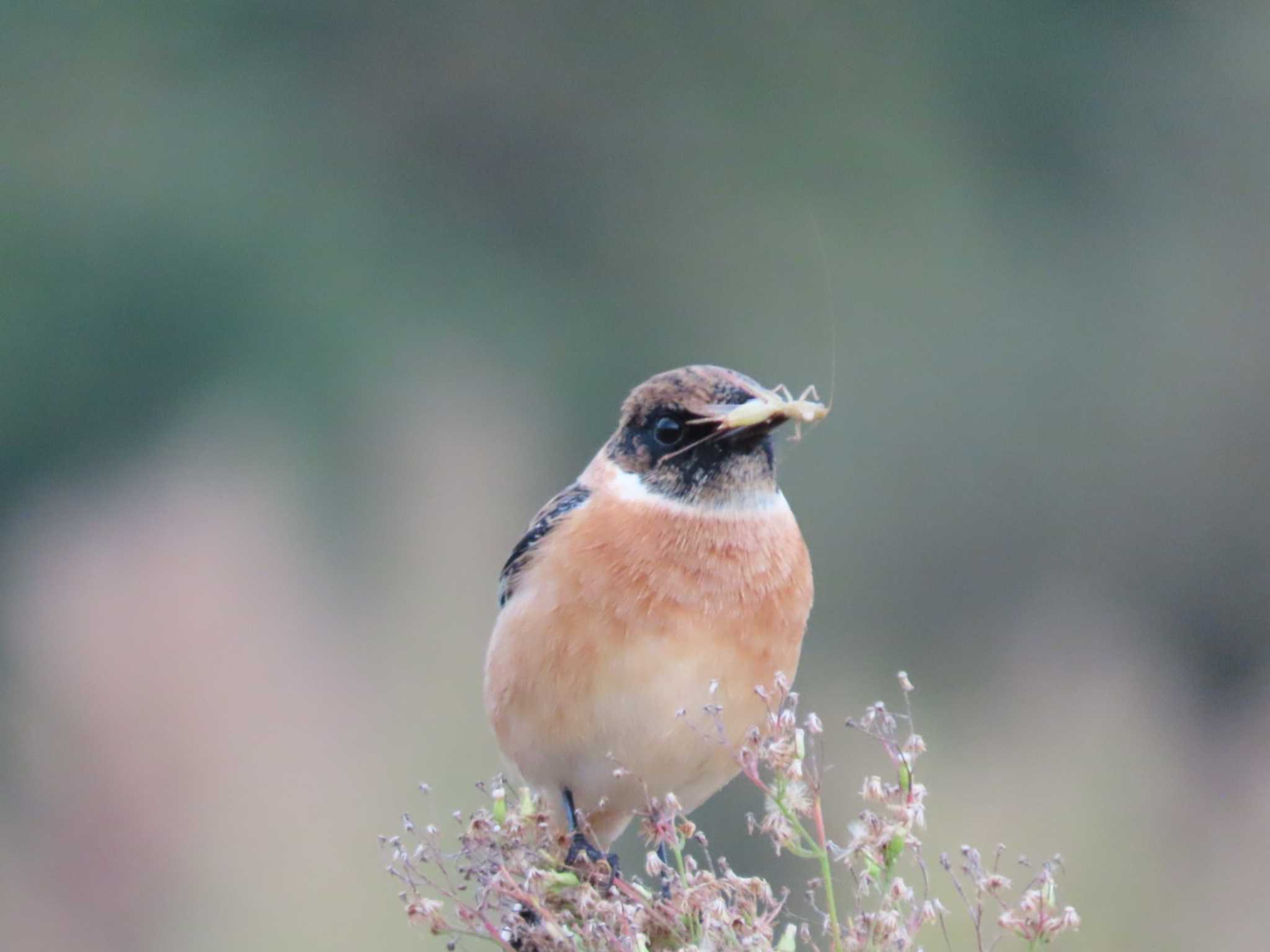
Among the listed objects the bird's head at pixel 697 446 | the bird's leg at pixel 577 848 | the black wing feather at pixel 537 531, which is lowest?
the bird's leg at pixel 577 848

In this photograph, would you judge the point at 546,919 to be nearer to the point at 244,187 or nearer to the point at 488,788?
the point at 488,788

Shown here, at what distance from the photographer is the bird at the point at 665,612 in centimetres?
173

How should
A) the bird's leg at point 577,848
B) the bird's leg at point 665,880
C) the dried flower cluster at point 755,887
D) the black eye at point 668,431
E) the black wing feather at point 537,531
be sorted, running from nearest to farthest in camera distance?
the dried flower cluster at point 755,887, the bird's leg at point 665,880, the bird's leg at point 577,848, the black eye at point 668,431, the black wing feather at point 537,531

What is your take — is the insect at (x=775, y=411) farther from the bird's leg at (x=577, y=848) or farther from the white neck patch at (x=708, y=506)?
the bird's leg at (x=577, y=848)

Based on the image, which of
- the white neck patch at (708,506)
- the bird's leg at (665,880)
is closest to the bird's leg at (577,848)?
the bird's leg at (665,880)

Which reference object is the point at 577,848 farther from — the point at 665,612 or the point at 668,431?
the point at 668,431

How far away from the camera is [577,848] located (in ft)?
5.87

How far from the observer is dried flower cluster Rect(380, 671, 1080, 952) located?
1.08 metres

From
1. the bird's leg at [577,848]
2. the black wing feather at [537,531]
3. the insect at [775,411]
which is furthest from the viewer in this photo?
the black wing feather at [537,531]

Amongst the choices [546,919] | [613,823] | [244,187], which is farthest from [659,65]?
[546,919]

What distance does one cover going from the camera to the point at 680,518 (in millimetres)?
1771

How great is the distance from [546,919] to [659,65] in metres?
6.79

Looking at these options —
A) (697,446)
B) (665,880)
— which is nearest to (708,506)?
(697,446)

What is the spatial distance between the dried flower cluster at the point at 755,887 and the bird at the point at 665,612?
37cm
